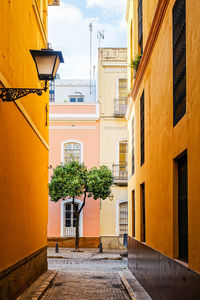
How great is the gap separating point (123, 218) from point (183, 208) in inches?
827

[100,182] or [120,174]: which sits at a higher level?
[120,174]

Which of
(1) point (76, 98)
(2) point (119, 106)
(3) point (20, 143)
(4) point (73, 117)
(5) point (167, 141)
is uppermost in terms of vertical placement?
(1) point (76, 98)

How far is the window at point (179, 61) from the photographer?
282 inches

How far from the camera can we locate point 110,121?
2909 cm

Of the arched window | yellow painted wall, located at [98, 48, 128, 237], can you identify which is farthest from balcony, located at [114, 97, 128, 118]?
the arched window

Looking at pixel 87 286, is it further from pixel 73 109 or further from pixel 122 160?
pixel 73 109

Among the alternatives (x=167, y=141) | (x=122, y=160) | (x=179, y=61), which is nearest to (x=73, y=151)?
(x=122, y=160)

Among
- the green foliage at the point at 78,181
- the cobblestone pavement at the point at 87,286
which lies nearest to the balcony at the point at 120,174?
the green foliage at the point at 78,181

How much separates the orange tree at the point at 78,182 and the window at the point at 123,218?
238cm

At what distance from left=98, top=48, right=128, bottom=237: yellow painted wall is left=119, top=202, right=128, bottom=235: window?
0.35 metres

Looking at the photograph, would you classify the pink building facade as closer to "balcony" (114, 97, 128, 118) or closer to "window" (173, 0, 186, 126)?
"balcony" (114, 97, 128, 118)

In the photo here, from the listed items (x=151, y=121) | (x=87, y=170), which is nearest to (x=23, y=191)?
(x=151, y=121)

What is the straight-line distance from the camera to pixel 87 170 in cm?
2750

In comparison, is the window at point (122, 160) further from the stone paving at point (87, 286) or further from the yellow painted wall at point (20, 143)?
the yellow painted wall at point (20, 143)
